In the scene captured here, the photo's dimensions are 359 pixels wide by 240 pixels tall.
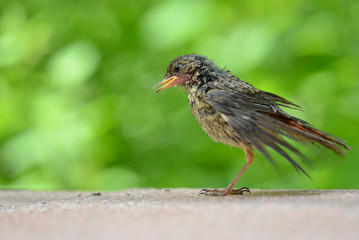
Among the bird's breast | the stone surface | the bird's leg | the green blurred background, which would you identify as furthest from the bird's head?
the stone surface

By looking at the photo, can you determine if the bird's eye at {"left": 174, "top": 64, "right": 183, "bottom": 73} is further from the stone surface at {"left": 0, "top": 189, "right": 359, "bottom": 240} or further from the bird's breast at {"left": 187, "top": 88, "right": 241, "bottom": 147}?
the stone surface at {"left": 0, "top": 189, "right": 359, "bottom": 240}

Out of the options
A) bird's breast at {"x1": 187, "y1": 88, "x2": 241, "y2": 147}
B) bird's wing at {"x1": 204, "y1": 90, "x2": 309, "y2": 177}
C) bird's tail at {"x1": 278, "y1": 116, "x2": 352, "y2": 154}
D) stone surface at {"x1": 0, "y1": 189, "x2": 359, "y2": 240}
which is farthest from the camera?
bird's breast at {"x1": 187, "y1": 88, "x2": 241, "y2": 147}

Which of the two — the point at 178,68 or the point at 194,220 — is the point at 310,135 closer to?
the point at 194,220

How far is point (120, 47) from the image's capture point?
20.2 feet

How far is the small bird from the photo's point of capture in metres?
3.10

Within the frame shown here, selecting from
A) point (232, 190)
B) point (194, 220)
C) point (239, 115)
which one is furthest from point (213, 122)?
A: point (194, 220)

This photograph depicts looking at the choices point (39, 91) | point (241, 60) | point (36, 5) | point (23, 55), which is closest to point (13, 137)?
point (39, 91)

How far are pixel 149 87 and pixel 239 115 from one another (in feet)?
10.4

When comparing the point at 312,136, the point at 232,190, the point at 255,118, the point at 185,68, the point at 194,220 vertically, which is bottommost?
the point at 232,190

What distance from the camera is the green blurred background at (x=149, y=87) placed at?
5414 millimetres

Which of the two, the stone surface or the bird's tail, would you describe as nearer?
the stone surface

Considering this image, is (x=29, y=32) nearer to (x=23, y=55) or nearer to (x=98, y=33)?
(x=23, y=55)

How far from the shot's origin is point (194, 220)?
2.31 metres

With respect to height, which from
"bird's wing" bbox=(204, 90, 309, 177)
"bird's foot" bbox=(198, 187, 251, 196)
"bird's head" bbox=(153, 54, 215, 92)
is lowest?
"bird's foot" bbox=(198, 187, 251, 196)
